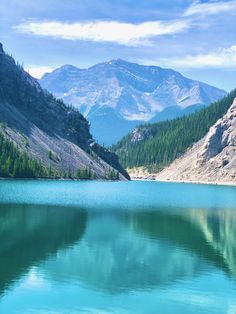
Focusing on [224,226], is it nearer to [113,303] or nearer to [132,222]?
[132,222]

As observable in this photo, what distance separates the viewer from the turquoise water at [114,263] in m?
40.5

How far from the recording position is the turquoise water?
40531 millimetres

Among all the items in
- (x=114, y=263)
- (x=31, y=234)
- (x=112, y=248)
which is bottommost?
(x=114, y=263)

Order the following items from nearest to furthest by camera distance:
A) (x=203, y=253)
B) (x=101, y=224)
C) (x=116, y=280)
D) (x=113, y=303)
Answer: (x=113, y=303), (x=116, y=280), (x=203, y=253), (x=101, y=224)

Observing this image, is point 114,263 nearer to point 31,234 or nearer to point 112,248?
point 112,248

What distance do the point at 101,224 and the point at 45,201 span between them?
36097 millimetres

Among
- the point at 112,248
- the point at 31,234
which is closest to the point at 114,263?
the point at 112,248

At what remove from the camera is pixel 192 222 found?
9188cm

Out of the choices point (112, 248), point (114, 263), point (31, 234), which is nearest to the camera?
point (114, 263)

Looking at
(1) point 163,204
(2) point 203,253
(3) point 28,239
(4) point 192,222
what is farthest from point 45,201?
(2) point 203,253

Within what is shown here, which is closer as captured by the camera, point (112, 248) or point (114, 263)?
point (114, 263)

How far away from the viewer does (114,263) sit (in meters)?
54.8

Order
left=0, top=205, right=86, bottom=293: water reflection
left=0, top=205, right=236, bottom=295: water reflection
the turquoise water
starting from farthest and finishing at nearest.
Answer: left=0, top=205, right=86, bottom=293: water reflection → left=0, top=205, right=236, bottom=295: water reflection → the turquoise water

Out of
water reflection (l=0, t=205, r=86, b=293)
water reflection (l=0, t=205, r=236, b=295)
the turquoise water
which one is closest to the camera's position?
Result: the turquoise water
